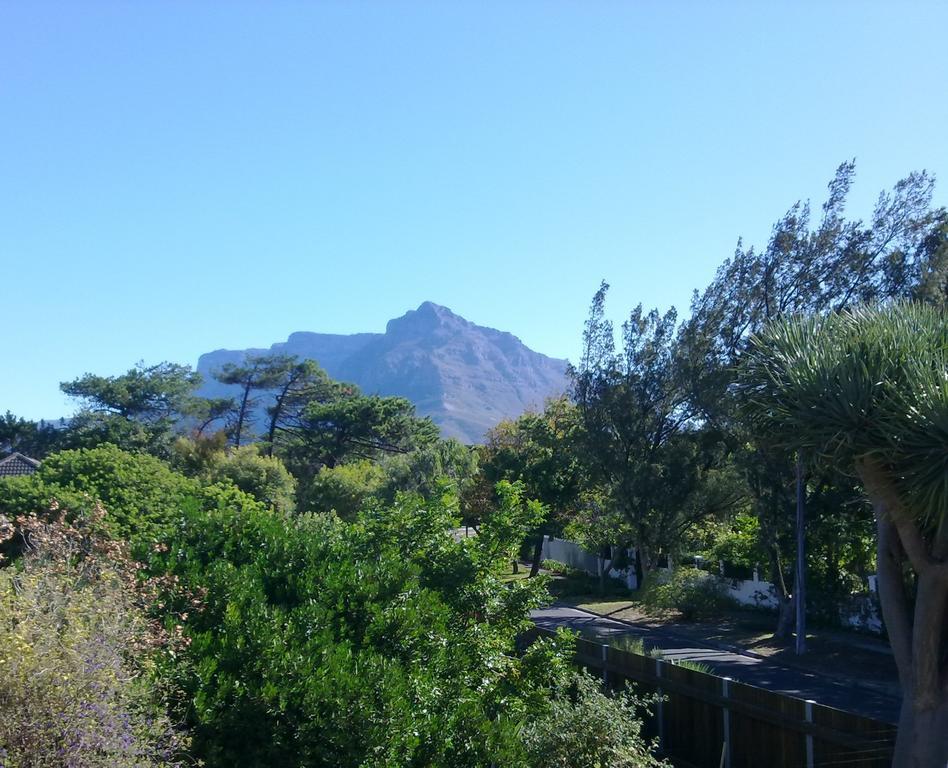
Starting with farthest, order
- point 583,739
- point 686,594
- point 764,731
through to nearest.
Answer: point 686,594 → point 764,731 → point 583,739

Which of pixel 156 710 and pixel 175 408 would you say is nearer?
pixel 156 710

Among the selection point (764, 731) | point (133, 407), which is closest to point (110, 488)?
point (764, 731)

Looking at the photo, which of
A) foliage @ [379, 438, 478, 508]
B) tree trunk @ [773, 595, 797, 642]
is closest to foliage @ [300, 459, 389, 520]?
foliage @ [379, 438, 478, 508]

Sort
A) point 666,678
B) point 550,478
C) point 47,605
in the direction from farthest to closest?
point 550,478, point 666,678, point 47,605

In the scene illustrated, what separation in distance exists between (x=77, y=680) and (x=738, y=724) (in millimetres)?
8379

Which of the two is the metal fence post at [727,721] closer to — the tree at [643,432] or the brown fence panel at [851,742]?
the brown fence panel at [851,742]

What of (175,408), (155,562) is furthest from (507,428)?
(155,562)

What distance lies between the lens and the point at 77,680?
4.34 metres

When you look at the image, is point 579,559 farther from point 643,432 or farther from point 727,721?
point 727,721

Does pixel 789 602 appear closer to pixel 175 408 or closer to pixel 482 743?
pixel 482 743

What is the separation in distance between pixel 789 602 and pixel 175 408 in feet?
137

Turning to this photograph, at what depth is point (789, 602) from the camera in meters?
23.8

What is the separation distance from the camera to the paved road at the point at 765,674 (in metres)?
16.2

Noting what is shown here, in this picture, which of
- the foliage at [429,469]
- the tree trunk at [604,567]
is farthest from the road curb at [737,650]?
the foliage at [429,469]
